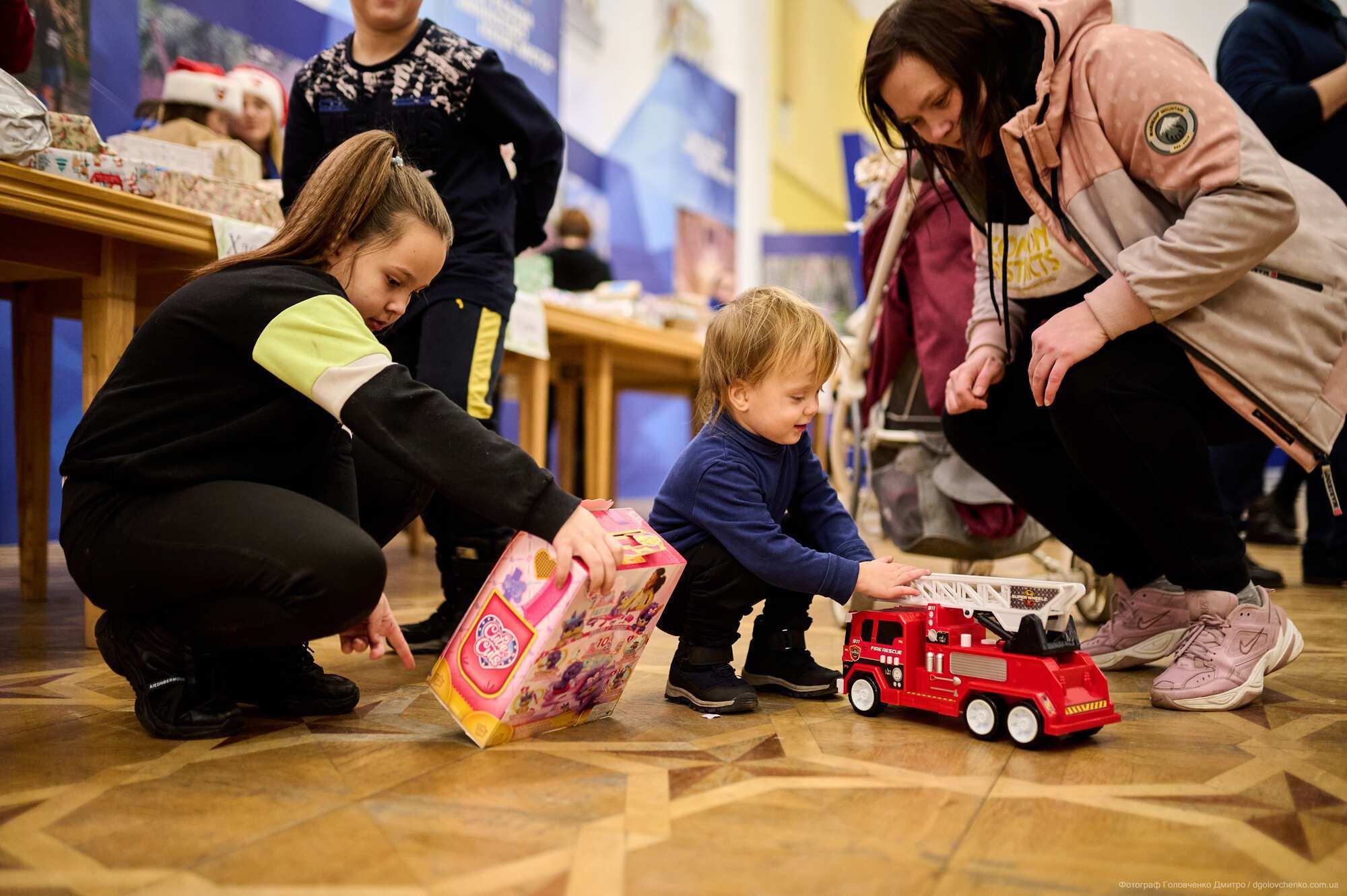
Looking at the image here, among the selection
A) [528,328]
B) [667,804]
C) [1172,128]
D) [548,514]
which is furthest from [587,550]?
[528,328]

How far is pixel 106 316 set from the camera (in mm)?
1881

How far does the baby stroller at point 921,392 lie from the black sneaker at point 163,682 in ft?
4.39

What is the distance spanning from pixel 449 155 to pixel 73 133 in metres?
0.65

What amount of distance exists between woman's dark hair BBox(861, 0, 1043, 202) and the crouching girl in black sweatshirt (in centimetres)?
75

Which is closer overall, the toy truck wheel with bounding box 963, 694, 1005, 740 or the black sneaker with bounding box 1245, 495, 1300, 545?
the toy truck wheel with bounding box 963, 694, 1005, 740

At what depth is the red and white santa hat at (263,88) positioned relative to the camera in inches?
111

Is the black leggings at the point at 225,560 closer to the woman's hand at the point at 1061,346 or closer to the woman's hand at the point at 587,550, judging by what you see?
the woman's hand at the point at 587,550

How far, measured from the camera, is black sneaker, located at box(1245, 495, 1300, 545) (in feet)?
13.2

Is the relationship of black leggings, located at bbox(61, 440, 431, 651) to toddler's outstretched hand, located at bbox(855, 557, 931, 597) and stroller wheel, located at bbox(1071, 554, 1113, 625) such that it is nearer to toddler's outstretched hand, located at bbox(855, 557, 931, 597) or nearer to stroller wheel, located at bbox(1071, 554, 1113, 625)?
toddler's outstretched hand, located at bbox(855, 557, 931, 597)

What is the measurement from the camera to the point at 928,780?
113cm

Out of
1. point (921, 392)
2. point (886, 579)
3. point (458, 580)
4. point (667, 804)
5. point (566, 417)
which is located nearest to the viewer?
point (667, 804)

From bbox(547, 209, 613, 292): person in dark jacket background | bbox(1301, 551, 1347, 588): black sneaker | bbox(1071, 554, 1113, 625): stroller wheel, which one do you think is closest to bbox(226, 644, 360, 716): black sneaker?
bbox(1071, 554, 1113, 625): stroller wheel

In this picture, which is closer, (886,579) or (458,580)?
(886,579)

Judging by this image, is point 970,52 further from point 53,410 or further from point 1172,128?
point 53,410
